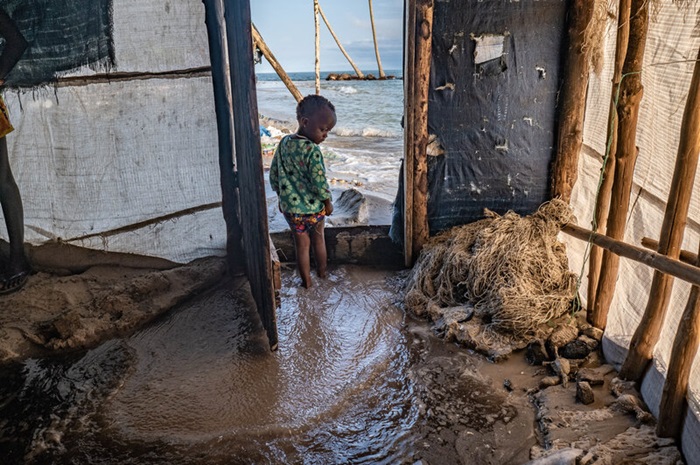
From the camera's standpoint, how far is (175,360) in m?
3.27

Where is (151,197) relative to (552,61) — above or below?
below

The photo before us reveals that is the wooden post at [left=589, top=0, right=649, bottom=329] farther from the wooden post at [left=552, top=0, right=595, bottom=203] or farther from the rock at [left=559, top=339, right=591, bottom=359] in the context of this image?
the wooden post at [left=552, top=0, right=595, bottom=203]

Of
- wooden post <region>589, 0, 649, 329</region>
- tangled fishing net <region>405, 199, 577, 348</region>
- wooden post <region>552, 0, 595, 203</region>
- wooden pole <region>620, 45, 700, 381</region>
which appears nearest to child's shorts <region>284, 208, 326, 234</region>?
tangled fishing net <region>405, 199, 577, 348</region>

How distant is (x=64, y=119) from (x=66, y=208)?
70 cm

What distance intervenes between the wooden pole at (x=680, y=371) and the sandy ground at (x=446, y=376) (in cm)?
11

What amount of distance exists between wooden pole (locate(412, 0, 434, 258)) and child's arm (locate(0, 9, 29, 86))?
2977mm

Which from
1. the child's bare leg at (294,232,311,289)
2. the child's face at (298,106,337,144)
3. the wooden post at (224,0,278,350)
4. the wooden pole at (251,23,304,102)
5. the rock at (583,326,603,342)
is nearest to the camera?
the wooden post at (224,0,278,350)

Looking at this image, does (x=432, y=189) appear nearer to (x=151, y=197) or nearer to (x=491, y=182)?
(x=491, y=182)

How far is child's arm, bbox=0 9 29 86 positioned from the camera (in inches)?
133

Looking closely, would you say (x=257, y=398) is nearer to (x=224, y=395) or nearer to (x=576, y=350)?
(x=224, y=395)

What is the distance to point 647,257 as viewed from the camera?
2.57 metres

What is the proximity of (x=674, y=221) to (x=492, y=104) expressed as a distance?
203 centimetres

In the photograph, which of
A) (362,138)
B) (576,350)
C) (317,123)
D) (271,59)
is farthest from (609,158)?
(362,138)

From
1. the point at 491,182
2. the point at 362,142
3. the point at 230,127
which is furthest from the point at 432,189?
the point at 362,142
